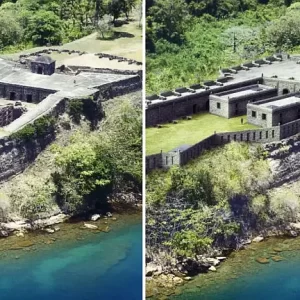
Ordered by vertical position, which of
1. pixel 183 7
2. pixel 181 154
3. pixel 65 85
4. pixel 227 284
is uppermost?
pixel 183 7

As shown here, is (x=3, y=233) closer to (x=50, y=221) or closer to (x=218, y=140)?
(x=50, y=221)

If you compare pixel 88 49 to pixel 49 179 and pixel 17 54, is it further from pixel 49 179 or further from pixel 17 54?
pixel 49 179

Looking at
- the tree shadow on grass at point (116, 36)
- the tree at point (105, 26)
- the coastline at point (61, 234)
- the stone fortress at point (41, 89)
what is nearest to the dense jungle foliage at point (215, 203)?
the coastline at point (61, 234)

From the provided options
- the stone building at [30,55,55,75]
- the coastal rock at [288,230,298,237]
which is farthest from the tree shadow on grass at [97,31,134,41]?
the coastal rock at [288,230,298,237]

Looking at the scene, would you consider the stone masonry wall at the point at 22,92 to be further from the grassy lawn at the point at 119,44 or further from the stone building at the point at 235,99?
the stone building at the point at 235,99

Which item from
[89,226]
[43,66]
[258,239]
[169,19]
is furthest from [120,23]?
[258,239]

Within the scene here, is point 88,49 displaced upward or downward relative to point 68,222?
upward

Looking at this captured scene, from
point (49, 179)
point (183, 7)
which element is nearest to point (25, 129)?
point (49, 179)
